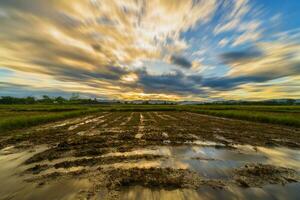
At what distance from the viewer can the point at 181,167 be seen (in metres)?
5.99

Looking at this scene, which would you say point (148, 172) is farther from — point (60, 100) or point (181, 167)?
point (60, 100)

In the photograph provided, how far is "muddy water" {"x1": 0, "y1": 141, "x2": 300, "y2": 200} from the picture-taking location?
13.4 ft

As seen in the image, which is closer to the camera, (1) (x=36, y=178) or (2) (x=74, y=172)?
(1) (x=36, y=178)

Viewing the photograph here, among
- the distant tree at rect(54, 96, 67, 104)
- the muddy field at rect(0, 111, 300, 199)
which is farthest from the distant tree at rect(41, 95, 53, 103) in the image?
the muddy field at rect(0, 111, 300, 199)

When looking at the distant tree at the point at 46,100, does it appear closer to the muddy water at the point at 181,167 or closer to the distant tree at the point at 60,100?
the distant tree at the point at 60,100

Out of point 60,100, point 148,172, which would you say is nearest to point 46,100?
point 60,100

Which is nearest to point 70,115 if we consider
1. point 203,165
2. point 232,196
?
point 203,165

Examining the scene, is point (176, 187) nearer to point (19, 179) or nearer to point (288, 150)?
point (19, 179)

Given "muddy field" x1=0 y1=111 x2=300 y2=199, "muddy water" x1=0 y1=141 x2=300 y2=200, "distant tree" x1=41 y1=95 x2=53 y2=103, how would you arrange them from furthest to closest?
"distant tree" x1=41 y1=95 x2=53 y2=103 → "muddy field" x1=0 y1=111 x2=300 y2=199 → "muddy water" x1=0 y1=141 x2=300 y2=200

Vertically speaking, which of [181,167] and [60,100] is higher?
[60,100]

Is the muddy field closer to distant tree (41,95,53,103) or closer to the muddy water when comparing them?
A: the muddy water

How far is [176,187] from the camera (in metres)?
4.41

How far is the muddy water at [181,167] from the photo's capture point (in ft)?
13.4

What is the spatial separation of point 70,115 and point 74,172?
87.9 ft
